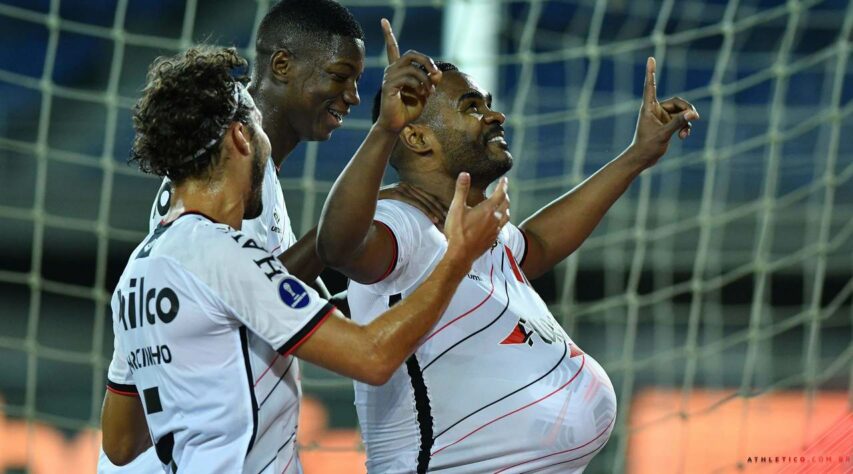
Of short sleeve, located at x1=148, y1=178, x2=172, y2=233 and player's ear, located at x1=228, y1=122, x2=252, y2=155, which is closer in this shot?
player's ear, located at x1=228, y1=122, x2=252, y2=155

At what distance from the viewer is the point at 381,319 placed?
2090 mm

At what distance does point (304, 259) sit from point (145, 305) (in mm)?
529

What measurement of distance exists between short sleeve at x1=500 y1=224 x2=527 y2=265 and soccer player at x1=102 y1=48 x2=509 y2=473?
68 cm

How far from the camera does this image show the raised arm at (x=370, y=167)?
2238mm

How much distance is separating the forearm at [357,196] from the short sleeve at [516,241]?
646mm

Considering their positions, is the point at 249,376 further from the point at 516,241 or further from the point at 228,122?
the point at 516,241

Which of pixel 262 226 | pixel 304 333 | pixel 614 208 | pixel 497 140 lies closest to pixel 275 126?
pixel 262 226

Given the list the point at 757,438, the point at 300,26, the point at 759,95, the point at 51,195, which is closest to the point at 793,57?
the point at 759,95

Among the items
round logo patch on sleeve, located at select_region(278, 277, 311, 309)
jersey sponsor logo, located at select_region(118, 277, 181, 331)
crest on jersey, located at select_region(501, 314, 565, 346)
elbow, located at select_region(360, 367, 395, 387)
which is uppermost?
round logo patch on sleeve, located at select_region(278, 277, 311, 309)

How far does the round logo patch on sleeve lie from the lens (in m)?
2.08

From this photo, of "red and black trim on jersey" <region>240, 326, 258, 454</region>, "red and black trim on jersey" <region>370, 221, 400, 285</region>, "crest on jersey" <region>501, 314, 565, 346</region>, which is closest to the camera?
"red and black trim on jersey" <region>240, 326, 258, 454</region>

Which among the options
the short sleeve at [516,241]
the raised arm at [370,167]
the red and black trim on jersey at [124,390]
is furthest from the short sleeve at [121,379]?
the short sleeve at [516,241]

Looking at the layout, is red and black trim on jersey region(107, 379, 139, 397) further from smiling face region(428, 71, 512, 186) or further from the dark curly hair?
smiling face region(428, 71, 512, 186)

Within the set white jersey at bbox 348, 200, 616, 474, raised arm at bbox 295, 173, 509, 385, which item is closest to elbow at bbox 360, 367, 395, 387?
raised arm at bbox 295, 173, 509, 385
